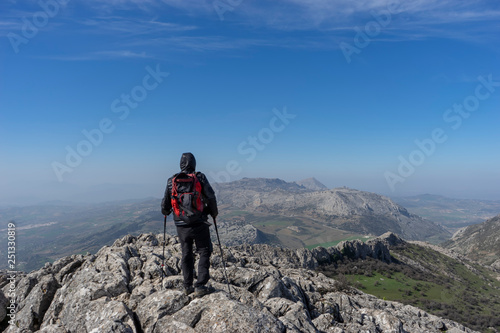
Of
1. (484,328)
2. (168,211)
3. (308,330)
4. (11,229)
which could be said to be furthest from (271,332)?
(484,328)

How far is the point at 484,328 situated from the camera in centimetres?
6981

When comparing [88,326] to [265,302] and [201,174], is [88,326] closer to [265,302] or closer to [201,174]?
[201,174]

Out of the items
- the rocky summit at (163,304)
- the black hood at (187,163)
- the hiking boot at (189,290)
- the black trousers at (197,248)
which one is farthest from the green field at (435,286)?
the black hood at (187,163)

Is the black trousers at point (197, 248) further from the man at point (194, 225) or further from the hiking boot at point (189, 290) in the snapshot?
the hiking boot at point (189, 290)

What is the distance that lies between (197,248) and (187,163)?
3.80m

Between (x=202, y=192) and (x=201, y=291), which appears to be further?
(x=202, y=192)

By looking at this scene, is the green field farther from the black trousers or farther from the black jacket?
the black jacket

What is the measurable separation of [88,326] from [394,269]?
5483 inches

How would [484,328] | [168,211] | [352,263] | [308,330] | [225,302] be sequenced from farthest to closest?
[352,263]
[484,328]
[168,211]
[308,330]
[225,302]

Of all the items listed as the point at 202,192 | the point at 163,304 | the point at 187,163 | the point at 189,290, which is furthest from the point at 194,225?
the point at 163,304

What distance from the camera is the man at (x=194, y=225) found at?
9.77 meters

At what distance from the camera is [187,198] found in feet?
31.6

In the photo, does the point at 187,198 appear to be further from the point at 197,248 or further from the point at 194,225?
the point at 197,248

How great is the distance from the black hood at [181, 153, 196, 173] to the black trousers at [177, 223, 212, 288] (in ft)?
8.09
